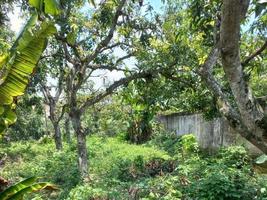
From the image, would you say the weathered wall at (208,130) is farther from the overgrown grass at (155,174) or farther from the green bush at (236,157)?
the overgrown grass at (155,174)

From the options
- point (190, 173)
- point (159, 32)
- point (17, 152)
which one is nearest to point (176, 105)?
point (159, 32)

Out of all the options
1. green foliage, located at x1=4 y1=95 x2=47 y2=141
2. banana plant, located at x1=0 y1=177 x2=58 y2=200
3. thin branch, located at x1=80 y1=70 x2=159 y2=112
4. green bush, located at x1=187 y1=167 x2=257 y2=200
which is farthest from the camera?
green foliage, located at x1=4 y1=95 x2=47 y2=141

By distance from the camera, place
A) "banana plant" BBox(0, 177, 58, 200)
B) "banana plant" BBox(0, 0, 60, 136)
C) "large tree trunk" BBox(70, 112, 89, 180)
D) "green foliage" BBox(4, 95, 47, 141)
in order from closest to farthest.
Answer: "banana plant" BBox(0, 0, 60, 136) → "banana plant" BBox(0, 177, 58, 200) → "large tree trunk" BBox(70, 112, 89, 180) → "green foliage" BBox(4, 95, 47, 141)

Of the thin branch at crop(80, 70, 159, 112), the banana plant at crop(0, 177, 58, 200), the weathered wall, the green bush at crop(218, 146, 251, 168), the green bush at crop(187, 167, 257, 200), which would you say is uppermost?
the thin branch at crop(80, 70, 159, 112)

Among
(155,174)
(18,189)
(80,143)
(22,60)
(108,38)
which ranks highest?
(108,38)

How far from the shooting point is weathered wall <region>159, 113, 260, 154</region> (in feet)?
39.8

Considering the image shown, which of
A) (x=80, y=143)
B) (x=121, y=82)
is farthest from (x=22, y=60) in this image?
(x=80, y=143)

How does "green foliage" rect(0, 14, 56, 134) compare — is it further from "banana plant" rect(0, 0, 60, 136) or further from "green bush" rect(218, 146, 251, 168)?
"green bush" rect(218, 146, 251, 168)

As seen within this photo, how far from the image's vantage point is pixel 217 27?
3.91 meters

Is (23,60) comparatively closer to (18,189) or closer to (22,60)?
(22,60)

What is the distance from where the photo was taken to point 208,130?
45.6 ft

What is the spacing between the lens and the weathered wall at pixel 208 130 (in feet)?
39.8

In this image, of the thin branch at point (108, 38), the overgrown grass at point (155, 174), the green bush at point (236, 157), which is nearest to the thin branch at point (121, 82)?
the thin branch at point (108, 38)

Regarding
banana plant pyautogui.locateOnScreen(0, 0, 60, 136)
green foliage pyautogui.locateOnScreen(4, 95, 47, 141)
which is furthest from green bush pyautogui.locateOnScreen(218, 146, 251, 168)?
green foliage pyautogui.locateOnScreen(4, 95, 47, 141)
